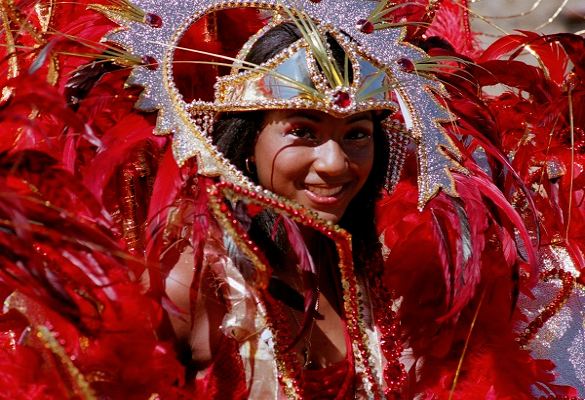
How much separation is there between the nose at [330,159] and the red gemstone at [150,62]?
0.38 meters

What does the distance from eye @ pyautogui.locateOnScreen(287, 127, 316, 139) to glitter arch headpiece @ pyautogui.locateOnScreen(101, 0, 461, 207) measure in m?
0.06

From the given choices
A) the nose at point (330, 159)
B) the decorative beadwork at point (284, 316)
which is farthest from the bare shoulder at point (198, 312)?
the nose at point (330, 159)

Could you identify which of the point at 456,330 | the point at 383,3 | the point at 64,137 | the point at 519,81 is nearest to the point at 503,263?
the point at 456,330

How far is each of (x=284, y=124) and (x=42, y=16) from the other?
1.93 ft

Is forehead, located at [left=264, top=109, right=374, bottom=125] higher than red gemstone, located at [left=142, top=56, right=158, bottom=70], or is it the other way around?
red gemstone, located at [left=142, top=56, right=158, bottom=70]

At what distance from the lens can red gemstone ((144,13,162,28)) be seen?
6.20ft

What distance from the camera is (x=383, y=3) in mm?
2084

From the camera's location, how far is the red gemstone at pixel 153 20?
1891mm

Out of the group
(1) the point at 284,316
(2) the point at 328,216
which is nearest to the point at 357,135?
(2) the point at 328,216

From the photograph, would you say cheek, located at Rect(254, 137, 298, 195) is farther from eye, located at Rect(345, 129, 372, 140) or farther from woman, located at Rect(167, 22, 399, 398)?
eye, located at Rect(345, 129, 372, 140)

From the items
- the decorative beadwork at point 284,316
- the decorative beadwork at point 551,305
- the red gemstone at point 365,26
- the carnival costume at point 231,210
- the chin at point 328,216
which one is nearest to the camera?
the carnival costume at point 231,210

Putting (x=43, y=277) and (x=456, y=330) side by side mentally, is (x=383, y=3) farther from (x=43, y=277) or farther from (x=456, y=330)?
(x=43, y=277)

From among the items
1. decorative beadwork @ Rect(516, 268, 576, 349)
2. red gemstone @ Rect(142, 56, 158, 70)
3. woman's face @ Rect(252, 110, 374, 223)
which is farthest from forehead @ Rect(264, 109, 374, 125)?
decorative beadwork @ Rect(516, 268, 576, 349)

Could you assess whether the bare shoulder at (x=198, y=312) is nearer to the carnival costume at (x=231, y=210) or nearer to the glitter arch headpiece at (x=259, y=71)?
the carnival costume at (x=231, y=210)
